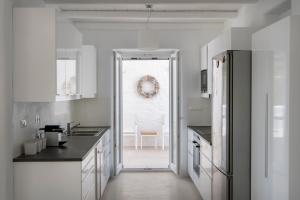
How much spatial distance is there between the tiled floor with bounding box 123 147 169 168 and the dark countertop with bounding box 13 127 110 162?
320cm

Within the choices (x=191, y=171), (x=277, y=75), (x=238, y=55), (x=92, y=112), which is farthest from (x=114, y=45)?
(x=277, y=75)

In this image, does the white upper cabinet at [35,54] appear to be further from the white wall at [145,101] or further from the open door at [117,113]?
the white wall at [145,101]

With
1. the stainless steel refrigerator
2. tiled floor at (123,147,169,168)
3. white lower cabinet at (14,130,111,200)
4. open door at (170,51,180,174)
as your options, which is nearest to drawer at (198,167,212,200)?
the stainless steel refrigerator

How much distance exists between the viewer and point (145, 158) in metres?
8.75

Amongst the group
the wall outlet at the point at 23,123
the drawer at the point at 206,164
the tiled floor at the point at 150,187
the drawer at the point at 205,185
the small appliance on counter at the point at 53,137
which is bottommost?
the tiled floor at the point at 150,187

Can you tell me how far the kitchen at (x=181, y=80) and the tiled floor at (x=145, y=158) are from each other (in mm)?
1042

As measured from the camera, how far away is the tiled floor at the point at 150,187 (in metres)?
5.75

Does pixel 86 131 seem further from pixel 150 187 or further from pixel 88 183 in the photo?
pixel 88 183

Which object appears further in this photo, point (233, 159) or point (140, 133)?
point (140, 133)

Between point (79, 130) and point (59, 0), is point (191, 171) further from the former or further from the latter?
point (59, 0)

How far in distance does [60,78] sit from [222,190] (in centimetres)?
212

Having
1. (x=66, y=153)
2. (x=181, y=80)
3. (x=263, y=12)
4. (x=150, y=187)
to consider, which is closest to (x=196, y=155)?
(x=150, y=187)

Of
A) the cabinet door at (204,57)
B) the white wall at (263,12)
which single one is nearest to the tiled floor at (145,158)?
the cabinet door at (204,57)

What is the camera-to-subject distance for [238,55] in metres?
3.87
